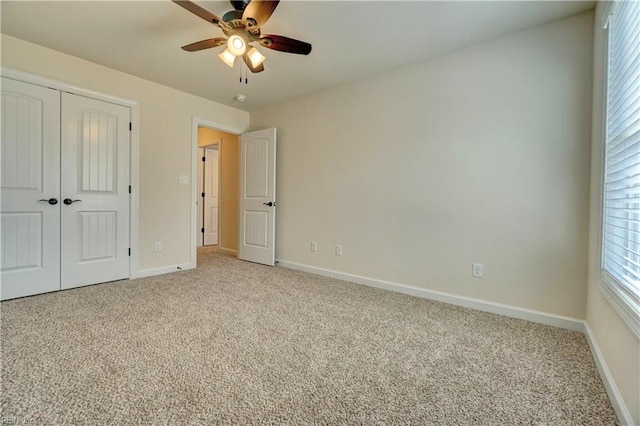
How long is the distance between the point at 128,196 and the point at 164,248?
78 cm

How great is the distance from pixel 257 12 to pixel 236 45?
1.28ft

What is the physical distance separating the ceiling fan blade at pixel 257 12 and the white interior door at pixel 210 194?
4.25m

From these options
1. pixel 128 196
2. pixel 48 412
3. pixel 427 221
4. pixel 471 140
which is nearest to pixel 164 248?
pixel 128 196

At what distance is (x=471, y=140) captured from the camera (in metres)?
2.58

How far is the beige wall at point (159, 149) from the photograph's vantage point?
3.12 meters

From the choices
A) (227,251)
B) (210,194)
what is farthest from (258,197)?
(210,194)

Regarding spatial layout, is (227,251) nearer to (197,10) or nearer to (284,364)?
(284,364)

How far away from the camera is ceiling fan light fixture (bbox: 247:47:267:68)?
86.9 inches

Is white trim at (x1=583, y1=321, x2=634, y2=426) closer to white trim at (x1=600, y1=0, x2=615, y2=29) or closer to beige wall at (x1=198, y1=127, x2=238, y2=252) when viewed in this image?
white trim at (x1=600, y1=0, x2=615, y2=29)

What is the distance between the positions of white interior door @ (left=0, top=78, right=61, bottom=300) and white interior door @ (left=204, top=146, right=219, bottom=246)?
3072mm

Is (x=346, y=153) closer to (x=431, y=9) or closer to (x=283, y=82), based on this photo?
(x=283, y=82)

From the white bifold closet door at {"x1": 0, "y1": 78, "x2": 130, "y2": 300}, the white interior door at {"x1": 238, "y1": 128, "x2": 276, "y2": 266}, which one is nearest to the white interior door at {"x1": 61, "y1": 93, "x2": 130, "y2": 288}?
the white bifold closet door at {"x1": 0, "y1": 78, "x2": 130, "y2": 300}

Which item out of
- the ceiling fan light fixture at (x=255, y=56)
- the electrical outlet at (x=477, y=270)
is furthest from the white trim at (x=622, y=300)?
the ceiling fan light fixture at (x=255, y=56)

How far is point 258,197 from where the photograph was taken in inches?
169
